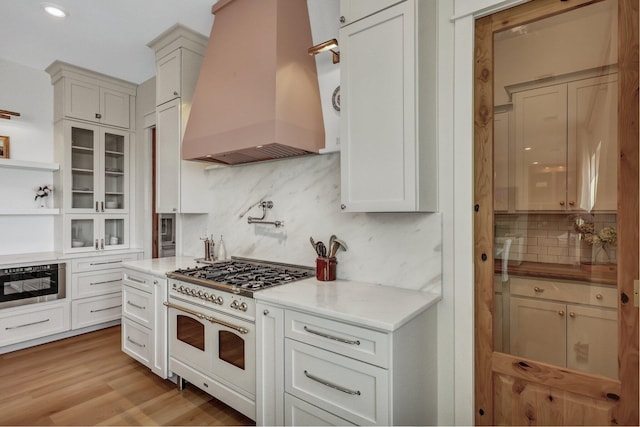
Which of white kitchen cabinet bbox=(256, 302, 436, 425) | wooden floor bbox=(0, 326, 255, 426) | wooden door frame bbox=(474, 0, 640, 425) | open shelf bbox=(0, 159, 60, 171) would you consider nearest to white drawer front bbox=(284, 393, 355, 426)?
white kitchen cabinet bbox=(256, 302, 436, 425)

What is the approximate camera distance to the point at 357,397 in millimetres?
1425

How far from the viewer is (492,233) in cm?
164

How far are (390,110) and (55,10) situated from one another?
2760mm

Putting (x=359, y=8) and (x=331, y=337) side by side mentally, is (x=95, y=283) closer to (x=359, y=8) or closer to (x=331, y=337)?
(x=331, y=337)

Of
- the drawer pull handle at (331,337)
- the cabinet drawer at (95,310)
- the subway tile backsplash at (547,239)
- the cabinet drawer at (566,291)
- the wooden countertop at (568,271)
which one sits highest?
the subway tile backsplash at (547,239)

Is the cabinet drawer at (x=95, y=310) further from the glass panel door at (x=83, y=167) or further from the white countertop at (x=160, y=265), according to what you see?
the white countertop at (x=160, y=265)

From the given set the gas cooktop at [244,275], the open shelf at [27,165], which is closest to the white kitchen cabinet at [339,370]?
the gas cooktop at [244,275]

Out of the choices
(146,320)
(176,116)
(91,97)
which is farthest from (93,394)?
(91,97)

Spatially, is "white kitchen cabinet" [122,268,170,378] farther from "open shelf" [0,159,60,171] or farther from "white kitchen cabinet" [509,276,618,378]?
"white kitchen cabinet" [509,276,618,378]

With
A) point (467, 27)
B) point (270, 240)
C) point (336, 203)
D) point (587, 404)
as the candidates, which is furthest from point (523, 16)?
point (270, 240)

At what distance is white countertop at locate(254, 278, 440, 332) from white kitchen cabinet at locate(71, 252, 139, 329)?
2.86 metres

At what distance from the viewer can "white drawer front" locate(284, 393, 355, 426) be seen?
1510 mm

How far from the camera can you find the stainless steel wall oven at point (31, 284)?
121 inches

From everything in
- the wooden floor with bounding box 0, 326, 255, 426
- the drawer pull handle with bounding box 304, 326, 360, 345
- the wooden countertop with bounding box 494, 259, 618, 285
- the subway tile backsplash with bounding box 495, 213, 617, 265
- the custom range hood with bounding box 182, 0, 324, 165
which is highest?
the custom range hood with bounding box 182, 0, 324, 165
